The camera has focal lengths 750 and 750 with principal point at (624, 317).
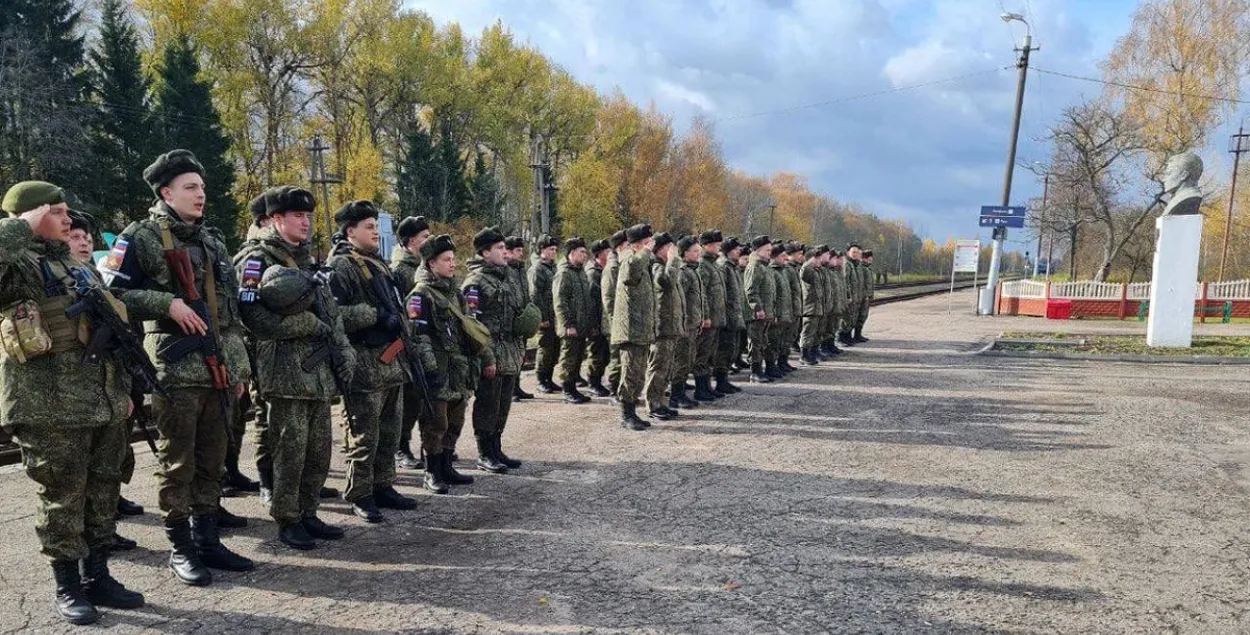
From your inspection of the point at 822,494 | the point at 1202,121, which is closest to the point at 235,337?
the point at 822,494

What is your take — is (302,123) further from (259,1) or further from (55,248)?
(55,248)

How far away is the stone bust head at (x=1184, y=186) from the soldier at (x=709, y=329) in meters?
10.3

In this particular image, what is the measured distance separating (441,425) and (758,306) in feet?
19.5

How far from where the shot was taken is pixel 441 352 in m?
5.36

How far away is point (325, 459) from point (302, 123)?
1410 inches

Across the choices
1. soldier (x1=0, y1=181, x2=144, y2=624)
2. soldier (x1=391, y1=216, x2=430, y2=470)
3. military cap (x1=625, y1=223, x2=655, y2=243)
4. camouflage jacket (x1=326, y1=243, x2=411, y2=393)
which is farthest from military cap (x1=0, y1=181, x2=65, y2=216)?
military cap (x1=625, y1=223, x2=655, y2=243)

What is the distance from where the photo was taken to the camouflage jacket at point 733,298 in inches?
377

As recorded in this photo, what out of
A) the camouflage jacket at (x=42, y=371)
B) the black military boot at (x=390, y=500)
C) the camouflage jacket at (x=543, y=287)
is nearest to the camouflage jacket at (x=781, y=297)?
the camouflage jacket at (x=543, y=287)

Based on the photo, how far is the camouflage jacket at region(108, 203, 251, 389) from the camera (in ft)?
12.0

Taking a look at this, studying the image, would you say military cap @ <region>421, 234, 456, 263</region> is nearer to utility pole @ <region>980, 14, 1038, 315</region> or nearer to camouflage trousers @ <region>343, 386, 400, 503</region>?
camouflage trousers @ <region>343, 386, 400, 503</region>

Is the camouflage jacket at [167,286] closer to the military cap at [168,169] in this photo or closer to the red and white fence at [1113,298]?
the military cap at [168,169]

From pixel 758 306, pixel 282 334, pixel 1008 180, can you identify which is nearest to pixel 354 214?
pixel 282 334

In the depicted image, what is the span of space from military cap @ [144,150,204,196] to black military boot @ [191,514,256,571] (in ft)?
5.75

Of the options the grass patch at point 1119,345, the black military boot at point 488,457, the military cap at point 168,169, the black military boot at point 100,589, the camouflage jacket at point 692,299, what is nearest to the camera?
the black military boot at point 100,589
